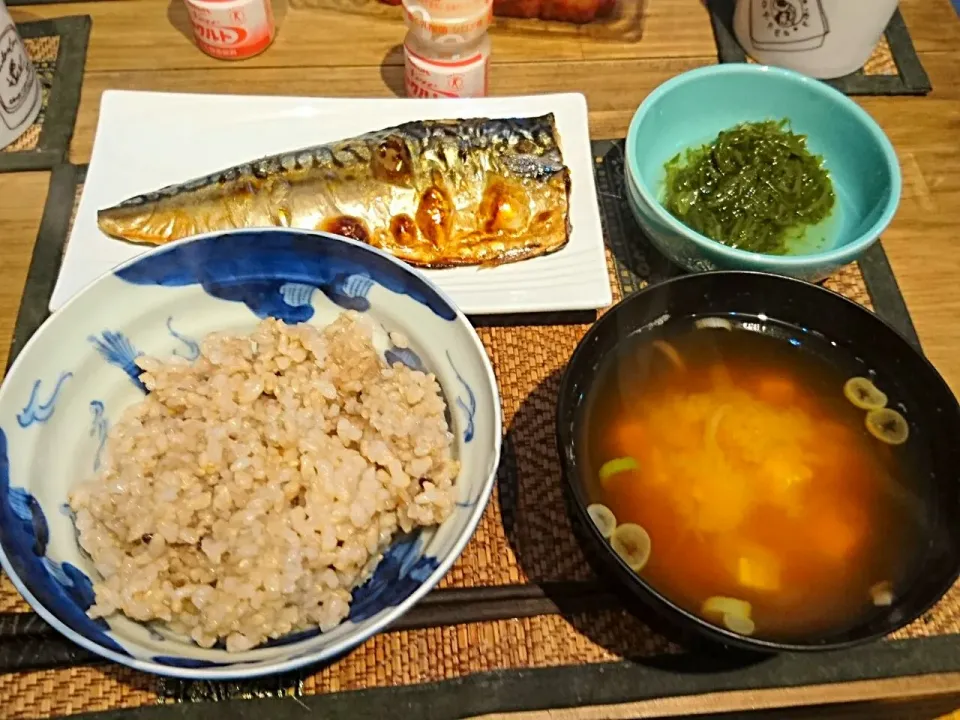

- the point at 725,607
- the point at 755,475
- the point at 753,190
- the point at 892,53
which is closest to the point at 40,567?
the point at 725,607

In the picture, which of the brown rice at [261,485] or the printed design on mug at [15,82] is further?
the printed design on mug at [15,82]

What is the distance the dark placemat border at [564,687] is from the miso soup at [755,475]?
17 centimetres

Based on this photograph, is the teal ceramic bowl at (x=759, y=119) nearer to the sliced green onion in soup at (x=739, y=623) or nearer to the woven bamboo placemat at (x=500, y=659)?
the woven bamboo placemat at (x=500, y=659)

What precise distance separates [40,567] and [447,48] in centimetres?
149

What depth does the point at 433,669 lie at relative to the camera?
126 centimetres

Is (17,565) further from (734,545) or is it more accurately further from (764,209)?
(764,209)

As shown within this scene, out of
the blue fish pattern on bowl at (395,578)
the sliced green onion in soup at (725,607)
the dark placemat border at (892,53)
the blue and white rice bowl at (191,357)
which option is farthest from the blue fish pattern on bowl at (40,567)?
the dark placemat border at (892,53)

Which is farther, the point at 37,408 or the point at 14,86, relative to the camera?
the point at 14,86

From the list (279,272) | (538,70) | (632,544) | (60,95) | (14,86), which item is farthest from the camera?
(538,70)

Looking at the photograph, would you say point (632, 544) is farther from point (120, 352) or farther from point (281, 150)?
point (281, 150)

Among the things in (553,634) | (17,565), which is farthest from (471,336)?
(17,565)

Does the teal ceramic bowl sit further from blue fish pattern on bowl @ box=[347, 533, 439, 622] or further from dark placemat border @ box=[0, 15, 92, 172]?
dark placemat border @ box=[0, 15, 92, 172]

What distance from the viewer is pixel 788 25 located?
210 cm

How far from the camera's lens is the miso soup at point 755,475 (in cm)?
118
